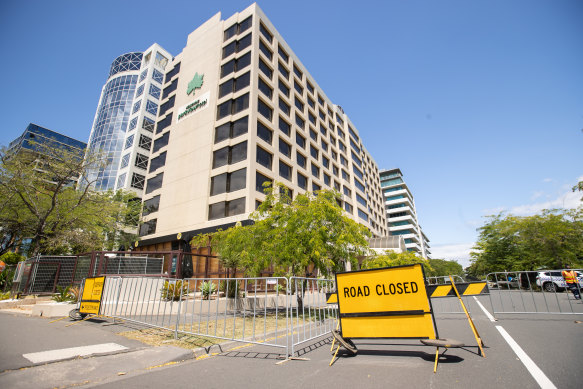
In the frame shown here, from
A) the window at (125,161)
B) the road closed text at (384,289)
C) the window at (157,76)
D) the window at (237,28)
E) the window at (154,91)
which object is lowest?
the road closed text at (384,289)

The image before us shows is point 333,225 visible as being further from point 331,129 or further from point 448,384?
point 331,129

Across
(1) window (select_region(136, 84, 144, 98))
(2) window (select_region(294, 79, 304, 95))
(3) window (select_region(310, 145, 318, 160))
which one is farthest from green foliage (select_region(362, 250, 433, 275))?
(1) window (select_region(136, 84, 144, 98))

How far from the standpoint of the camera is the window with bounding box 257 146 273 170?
23.8 m

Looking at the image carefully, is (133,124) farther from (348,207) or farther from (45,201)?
(348,207)

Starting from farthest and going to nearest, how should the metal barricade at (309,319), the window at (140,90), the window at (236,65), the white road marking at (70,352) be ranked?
the window at (140,90)
the window at (236,65)
the metal barricade at (309,319)
the white road marking at (70,352)

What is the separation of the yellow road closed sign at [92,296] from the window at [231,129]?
17.6 metres

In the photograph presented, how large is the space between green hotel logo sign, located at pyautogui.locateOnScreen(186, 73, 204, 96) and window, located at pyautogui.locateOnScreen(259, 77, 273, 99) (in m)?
7.56

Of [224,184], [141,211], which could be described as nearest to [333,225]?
[224,184]

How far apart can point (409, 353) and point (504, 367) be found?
149 centimetres

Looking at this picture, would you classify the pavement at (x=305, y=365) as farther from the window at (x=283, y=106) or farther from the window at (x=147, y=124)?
the window at (x=147, y=124)

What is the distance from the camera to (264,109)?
2645 cm

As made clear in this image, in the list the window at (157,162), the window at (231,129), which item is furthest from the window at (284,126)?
the window at (157,162)

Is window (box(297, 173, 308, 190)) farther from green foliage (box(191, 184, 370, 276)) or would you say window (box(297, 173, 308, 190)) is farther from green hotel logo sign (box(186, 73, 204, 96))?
green foliage (box(191, 184, 370, 276))

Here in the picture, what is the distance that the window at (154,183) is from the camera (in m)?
29.9
